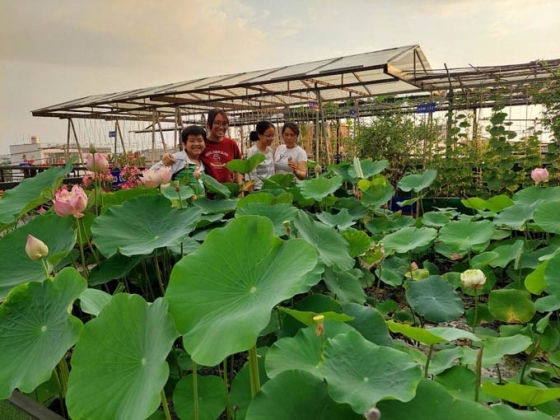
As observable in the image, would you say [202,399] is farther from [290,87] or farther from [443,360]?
[290,87]

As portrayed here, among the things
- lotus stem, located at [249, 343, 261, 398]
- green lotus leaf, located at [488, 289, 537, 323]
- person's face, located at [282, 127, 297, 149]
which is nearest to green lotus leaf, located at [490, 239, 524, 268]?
green lotus leaf, located at [488, 289, 537, 323]

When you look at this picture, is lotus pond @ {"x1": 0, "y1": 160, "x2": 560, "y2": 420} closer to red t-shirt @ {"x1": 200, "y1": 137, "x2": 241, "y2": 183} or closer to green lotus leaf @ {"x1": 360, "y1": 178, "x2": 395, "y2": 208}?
green lotus leaf @ {"x1": 360, "y1": 178, "x2": 395, "y2": 208}

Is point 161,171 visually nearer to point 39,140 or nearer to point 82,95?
point 82,95

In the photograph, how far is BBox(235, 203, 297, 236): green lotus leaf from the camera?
3.49 feet

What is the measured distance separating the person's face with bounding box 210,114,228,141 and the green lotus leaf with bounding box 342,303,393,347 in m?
2.02

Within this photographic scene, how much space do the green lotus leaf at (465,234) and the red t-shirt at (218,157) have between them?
144 cm

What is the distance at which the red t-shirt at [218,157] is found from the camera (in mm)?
2502

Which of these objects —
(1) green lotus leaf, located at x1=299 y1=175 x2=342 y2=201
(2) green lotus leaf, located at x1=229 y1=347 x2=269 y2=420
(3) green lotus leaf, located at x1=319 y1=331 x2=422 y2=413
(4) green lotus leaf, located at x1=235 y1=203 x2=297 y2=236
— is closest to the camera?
(3) green lotus leaf, located at x1=319 y1=331 x2=422 y2=413

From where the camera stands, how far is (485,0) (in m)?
4.80

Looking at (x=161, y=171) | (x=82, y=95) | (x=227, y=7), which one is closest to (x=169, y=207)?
(x=161, y=171)

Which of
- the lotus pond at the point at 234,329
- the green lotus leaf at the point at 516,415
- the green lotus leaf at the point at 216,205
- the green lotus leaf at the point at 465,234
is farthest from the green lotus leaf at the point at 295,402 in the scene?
the green lotus leaf at the point at 465,234

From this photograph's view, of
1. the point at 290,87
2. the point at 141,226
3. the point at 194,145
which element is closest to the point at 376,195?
the point at 194,145

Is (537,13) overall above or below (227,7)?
below

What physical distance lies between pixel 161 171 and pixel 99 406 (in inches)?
30.6
